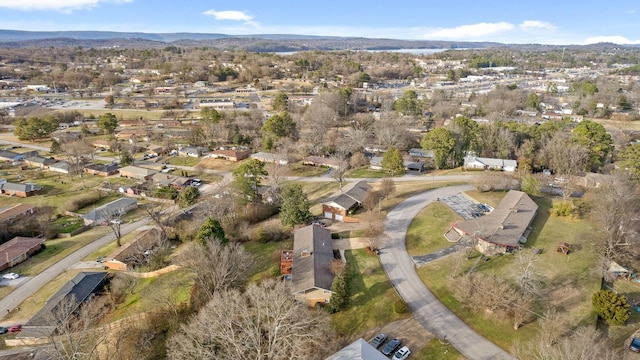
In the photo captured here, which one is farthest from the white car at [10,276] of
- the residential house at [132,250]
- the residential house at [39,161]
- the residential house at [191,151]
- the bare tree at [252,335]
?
the residential house at [191,151]

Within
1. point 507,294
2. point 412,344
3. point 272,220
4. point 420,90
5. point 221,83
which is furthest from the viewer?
point 221,83

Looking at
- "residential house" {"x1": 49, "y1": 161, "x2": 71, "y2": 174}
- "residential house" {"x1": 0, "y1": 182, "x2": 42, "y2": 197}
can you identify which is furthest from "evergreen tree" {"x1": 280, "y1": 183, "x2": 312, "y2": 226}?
"residential house" {"x1": 49, "y1": 161, "x2": 71, "y2": 174}

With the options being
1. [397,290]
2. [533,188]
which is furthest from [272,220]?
[533,188]

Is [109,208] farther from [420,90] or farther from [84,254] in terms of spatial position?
[420,90]

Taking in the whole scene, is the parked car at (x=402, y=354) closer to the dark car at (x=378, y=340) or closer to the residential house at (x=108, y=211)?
the dark car at (x=378, y=340)

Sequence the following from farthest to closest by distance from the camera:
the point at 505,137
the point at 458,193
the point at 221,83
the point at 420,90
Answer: the point at 221,83, the point at 420,90, the point at 505,137, the point at 458,193

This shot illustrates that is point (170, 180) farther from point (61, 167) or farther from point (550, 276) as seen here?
point (550, 276)

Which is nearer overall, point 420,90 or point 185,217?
point 185,217
